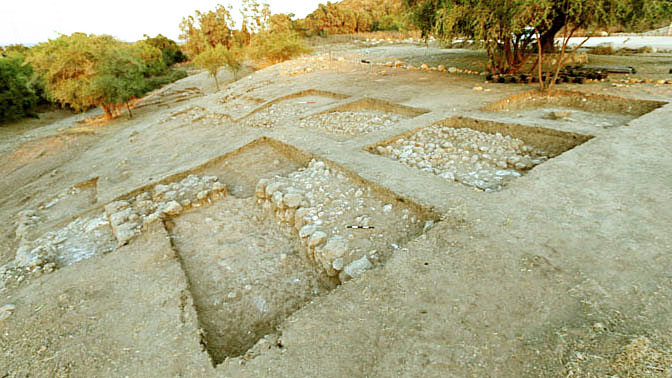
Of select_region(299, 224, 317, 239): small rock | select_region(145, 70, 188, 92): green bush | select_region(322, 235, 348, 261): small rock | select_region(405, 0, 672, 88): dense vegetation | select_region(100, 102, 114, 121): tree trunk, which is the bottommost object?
select_region(322, 235, 348, 261): small rock

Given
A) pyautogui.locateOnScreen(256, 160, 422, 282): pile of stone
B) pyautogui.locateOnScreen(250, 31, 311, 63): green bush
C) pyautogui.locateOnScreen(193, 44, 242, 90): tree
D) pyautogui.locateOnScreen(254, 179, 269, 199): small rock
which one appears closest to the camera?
pyautogui.locateOnScreen(256, 160, 422, 282): pile of stone

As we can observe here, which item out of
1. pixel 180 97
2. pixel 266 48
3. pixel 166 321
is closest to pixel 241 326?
pixel 166 321

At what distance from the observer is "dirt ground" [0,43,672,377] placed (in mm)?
2115

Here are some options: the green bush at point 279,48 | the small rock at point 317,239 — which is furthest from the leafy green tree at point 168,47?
the small rock at point 317,239

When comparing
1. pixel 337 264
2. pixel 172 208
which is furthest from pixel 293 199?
pixel 172 208

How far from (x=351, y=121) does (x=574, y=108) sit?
5368 mm

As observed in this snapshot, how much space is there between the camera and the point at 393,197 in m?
4.05

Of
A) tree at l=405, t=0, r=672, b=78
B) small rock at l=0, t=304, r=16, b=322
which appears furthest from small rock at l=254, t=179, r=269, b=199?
tree at l=405, t=0, r=672, b=78

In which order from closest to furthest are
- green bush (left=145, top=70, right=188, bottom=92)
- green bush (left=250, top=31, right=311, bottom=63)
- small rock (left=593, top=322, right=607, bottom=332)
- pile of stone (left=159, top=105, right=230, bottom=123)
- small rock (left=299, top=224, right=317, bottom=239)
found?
small rock (left=593, top=322, right=607, bottom=332)
small rock (left=299, top=224, right=317, bottom=239)
pile of stone (left=159, top=105, right=230, bottom=123)
green bush (left=250, top=31, right=311, bottom=63)
green bush (left=145, top=70, right=188, bottom=92)

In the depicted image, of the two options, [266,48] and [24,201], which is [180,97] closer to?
[266,48]

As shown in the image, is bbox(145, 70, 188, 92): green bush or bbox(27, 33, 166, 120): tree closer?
bbox(27, 33, 166, 120): tree

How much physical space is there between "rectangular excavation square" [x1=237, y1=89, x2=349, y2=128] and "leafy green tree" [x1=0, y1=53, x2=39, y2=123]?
14.6m

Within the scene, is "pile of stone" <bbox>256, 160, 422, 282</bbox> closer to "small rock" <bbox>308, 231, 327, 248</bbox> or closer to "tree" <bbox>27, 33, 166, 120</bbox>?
"small rock" <bbox>308, 231, 327, 248</bbox>

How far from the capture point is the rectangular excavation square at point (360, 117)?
7312 mm
